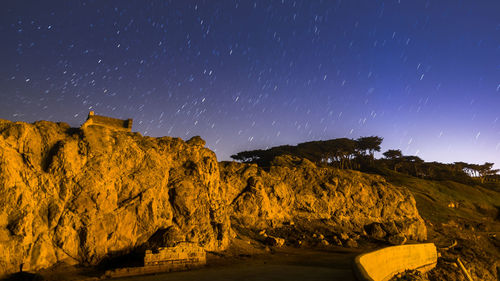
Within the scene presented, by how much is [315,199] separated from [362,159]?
2310 inches

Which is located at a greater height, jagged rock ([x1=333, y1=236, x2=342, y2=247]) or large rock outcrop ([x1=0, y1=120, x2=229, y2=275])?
large rock outcrop ([x1=0, y1=120, x2=229, y2=275])

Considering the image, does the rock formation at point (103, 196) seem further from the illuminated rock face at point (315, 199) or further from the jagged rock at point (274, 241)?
the jagged rock at point (274, 241)

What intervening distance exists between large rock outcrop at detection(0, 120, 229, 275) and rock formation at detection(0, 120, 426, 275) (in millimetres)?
47

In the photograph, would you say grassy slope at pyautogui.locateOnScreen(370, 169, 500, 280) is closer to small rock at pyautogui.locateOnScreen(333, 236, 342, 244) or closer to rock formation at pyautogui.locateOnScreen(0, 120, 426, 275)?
small rock at pyautogui.locateOnScreen(333, 236, 342, 244)

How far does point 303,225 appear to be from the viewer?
102 ft

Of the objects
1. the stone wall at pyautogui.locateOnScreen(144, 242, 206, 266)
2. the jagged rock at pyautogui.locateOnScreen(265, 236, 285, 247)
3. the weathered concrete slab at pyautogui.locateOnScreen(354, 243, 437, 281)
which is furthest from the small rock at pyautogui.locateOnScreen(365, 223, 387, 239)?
the stone wall at pyautogui.locateOnScreen(144, 242, 206, 266)

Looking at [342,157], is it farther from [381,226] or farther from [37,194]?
[37,194]

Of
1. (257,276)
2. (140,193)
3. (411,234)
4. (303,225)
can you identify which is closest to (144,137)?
(140,193)

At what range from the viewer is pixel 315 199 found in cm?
3422

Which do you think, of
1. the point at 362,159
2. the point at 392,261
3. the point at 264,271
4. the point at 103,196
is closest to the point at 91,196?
the point at 103,196

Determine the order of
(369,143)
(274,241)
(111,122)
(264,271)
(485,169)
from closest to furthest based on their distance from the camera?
(264,271), (111,122), (274,241), (369,143), (485,169)

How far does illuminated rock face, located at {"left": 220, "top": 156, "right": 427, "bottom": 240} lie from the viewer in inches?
1147

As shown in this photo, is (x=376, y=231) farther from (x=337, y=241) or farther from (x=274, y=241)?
(x=274, y=241)

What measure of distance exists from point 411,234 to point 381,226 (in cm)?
545
